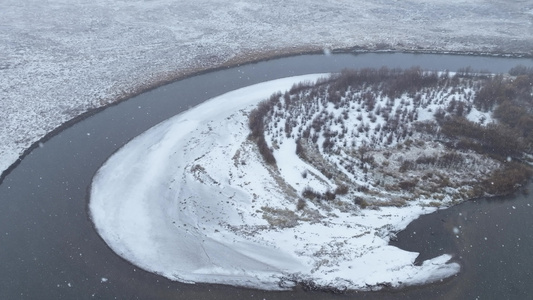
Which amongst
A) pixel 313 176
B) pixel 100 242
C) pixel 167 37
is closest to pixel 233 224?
pixel 313 176

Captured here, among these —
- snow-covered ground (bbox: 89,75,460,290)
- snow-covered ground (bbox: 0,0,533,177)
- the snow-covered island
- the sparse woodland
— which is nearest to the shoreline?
snow-covered ground (bbox: 0,0,533,177)

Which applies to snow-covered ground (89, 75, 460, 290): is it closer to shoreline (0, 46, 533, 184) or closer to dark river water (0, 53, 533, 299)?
dark river water (0, 53, 533, 299)

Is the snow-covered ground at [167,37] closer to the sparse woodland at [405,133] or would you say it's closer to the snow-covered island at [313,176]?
the snow-covered island at [313,176]

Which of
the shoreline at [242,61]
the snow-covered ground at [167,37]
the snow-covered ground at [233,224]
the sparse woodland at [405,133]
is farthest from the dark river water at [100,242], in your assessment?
the snow-covered ground at [167,37]

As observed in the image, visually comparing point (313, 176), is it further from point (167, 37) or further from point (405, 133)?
point (167, 37)

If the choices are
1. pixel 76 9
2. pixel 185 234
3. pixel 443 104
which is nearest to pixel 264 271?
pixel 185 234

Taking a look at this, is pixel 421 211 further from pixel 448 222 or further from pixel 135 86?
pixel 135 86
